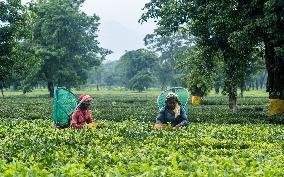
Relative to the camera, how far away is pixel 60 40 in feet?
190

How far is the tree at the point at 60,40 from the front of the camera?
54750 millimetres

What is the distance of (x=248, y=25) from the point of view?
62.4 feet

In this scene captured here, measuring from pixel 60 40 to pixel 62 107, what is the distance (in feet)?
148

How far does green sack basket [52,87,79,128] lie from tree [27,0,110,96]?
3910 cm

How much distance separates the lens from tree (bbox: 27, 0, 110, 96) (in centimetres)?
5475

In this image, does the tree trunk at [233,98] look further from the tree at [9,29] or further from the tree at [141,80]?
the tree at [141,80]

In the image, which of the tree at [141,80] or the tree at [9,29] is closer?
the tree at [9,29]

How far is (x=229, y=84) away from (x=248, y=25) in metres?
4.47

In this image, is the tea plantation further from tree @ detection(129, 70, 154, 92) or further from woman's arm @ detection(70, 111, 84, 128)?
tree @ detection(129, 70, 154, 92)

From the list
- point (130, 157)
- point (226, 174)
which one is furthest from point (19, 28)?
point (226, 174)

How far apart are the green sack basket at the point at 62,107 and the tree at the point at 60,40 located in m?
39.1

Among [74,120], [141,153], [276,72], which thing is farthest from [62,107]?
[276,72]

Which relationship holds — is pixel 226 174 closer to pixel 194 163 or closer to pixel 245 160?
pixel 194 163

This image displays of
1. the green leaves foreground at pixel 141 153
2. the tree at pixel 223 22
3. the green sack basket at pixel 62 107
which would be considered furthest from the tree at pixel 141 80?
the green leaves foreground at pixel 141 153
